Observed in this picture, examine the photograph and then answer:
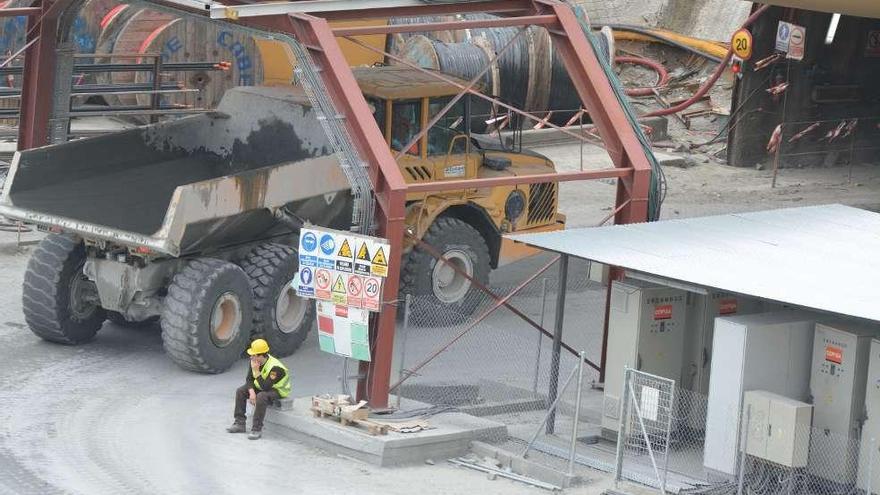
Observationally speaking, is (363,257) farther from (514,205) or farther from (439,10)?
(514,205)

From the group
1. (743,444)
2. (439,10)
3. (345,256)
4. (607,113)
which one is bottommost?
(743,444)

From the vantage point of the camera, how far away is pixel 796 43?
2886cm

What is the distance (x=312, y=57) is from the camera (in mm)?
15250

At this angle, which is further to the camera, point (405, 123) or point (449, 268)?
point (449, 268)

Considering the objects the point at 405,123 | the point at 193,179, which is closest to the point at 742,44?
the point at 405,123

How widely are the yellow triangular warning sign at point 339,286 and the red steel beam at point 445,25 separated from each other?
7.83 ft

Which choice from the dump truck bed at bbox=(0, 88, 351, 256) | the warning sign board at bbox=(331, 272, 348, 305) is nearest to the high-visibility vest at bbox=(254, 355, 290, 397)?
the warning sign board at bbox=(331, 272, 348, 305)

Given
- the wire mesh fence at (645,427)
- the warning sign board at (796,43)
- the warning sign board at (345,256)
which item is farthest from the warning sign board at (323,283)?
the warning sign board at (796,43)

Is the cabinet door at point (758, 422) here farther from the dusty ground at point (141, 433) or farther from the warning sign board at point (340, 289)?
the warning sign board at point (340, 289)

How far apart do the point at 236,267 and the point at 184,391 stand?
4.69 ft

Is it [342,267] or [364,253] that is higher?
[364,253]

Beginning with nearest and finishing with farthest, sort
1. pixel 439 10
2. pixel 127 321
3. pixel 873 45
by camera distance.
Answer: pixel 439 10, pixel 127 321, pixel 873 45

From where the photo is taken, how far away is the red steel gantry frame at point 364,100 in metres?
14.8

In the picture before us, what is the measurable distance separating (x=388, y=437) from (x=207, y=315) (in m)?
2.97
